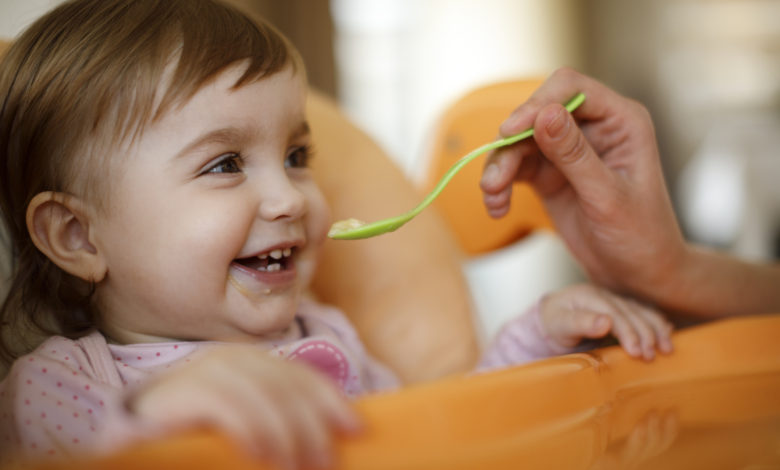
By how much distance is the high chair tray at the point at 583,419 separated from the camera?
1.09 feet

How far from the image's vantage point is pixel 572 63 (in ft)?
14.4

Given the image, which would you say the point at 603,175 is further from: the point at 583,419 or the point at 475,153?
the point at 583,419

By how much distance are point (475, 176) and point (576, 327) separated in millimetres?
438

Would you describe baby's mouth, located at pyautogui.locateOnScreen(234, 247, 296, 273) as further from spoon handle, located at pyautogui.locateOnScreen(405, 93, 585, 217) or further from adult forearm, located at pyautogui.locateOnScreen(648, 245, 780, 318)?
adult forearm, located at pyautogui.locateOnScreen(648, 245, 780, 318)

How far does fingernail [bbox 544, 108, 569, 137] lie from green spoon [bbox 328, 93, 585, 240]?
0.09 ft

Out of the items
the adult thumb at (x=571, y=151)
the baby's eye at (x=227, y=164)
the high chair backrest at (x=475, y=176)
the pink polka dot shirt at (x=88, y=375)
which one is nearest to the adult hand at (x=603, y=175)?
the adult thumb at (x=571, y=151)

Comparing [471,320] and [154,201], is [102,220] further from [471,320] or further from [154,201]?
[471,320]

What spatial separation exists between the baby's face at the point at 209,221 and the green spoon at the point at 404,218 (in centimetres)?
7

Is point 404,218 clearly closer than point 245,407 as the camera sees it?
No

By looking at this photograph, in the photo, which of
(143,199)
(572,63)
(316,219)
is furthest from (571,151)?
(572,63)

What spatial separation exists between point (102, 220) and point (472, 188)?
2.06ft

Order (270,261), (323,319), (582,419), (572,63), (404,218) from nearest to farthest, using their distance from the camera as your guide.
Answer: (582,419)
(404,218)
(270,261)
(323,319)
(572,63)

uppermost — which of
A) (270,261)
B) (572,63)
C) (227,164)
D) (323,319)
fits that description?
(227,164)

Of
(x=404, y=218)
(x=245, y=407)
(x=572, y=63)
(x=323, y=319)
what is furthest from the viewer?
(x=572, y=63)
